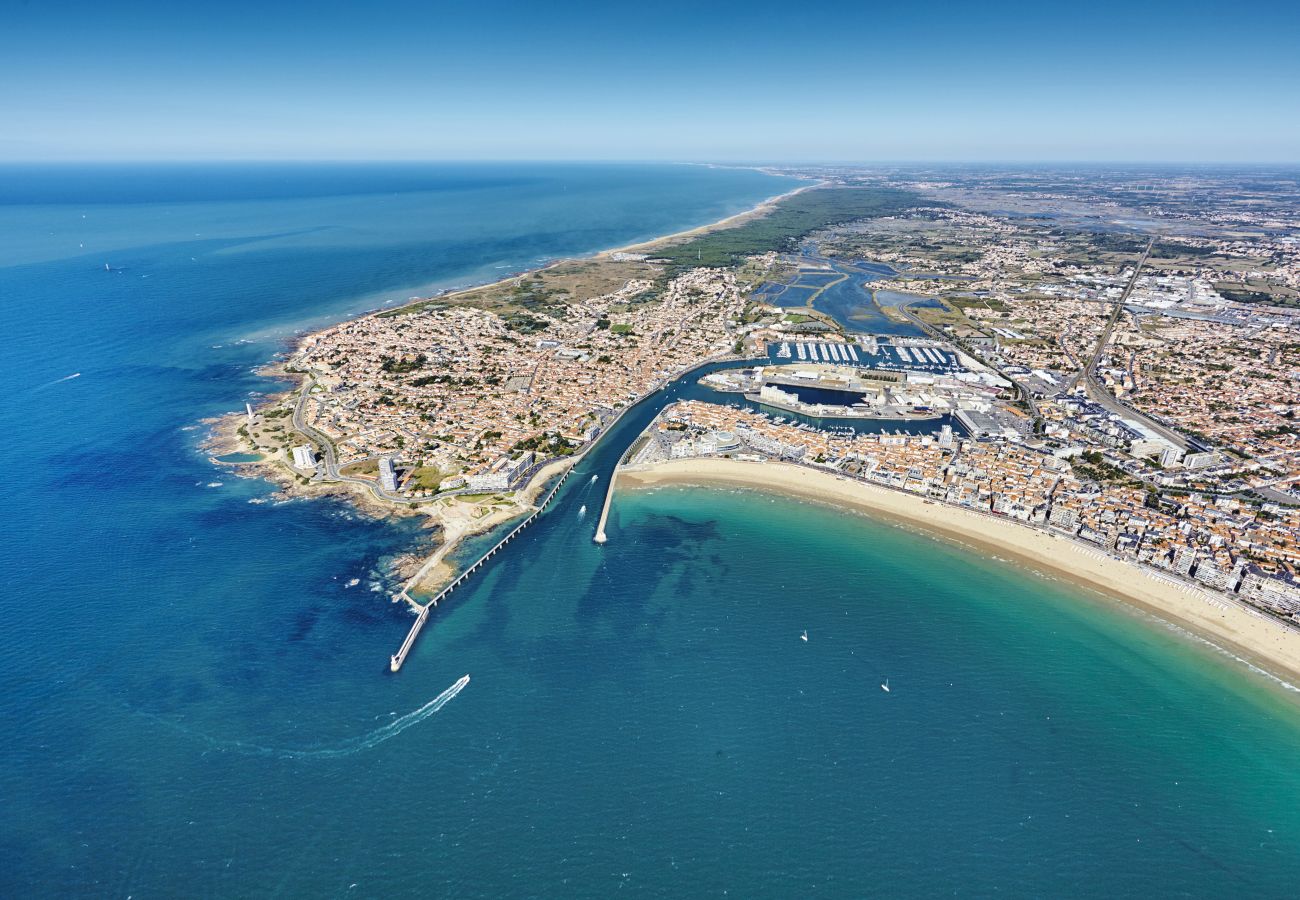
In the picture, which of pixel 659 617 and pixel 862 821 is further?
pixel 659 617

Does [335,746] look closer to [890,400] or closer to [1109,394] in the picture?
[890,400]

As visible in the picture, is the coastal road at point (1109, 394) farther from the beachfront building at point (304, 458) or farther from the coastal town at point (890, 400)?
the beachfront building at point (304, 458)

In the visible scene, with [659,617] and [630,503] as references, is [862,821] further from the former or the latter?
[630,503]

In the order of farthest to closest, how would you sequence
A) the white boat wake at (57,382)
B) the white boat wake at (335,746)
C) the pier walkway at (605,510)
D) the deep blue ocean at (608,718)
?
the white boat wake at (57,382)
the pier walkway at (605,510)
the white boat wake at (335,746)
the deep blue ocean at (608,718)

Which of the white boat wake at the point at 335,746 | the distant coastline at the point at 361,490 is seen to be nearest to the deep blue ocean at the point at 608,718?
the white boat wake at the point at 335,746

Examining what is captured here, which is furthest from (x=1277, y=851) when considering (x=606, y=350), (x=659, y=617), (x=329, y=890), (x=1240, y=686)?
(x=606, y=350)

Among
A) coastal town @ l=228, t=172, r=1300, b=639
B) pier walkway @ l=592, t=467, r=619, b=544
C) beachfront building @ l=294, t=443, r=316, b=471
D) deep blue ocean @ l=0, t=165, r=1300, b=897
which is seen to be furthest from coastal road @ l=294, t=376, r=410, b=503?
pier walkway @ l=592, t=467, r=619, b=544

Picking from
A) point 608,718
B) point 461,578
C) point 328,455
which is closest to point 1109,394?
point 608,718

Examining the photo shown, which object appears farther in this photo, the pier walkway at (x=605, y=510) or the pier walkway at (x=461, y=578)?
the pier walkway at (x=605, y=510)
